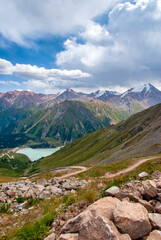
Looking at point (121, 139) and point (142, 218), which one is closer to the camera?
point (142, 218)

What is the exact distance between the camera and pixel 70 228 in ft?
21.6

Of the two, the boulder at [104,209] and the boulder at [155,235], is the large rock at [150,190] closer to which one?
the boulder at [104,209]

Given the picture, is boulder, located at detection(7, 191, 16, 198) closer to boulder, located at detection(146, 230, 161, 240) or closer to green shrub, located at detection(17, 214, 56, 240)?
green shrub, located at detection(17, 214, 56, 240)

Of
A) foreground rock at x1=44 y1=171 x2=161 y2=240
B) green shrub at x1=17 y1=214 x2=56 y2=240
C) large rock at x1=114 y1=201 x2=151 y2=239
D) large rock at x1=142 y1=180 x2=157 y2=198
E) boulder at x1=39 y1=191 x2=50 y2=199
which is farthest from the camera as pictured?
boulder at x1=39 y1=191 x2=50 y2=199

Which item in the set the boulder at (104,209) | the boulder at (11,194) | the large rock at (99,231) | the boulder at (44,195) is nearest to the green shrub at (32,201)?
the boulder at (44,195)

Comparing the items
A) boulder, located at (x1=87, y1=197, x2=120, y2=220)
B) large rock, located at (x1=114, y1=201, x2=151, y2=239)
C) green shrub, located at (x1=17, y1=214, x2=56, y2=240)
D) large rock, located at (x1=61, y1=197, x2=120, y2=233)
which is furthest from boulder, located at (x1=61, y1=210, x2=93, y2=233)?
green shrub, located at (x1=17, y1=214, x2=56, y2=240)

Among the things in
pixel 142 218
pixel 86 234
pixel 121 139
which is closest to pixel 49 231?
pixel 86 234

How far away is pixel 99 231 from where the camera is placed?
17.3ft

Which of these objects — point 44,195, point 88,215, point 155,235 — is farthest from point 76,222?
point 44,195

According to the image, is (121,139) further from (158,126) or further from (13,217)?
(13,217)

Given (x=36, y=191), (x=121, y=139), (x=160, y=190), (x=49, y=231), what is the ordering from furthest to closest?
1. (x=121, y=139)
2. (x=36, y=191)
3. (x=160, y=190)
4. (x=49, y=231)

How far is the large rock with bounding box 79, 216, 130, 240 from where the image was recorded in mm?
5105

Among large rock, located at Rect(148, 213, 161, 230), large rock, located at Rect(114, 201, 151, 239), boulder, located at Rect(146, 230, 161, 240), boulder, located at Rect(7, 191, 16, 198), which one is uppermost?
large rock, located at Rect(114, 201, 151, 239)

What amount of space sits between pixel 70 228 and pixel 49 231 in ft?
6.78
